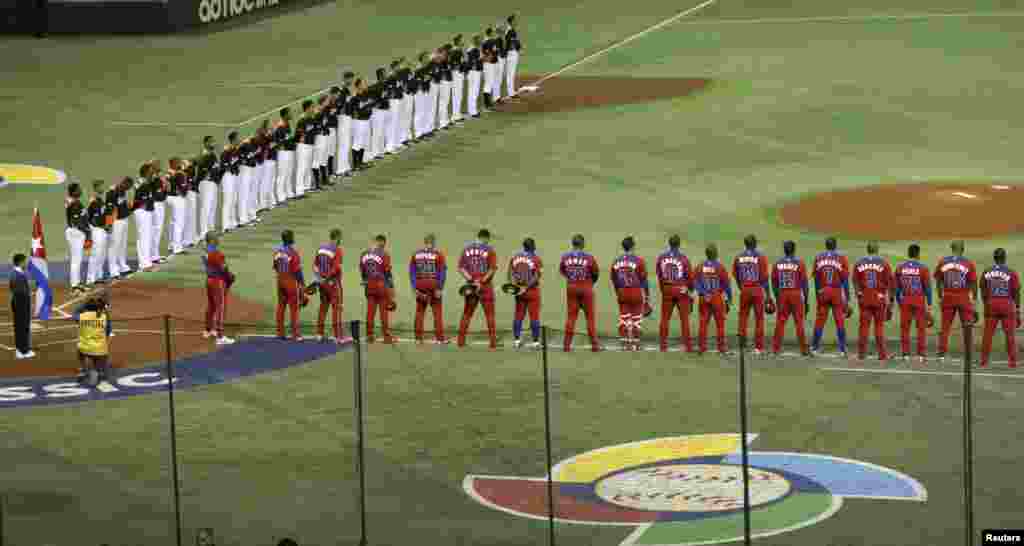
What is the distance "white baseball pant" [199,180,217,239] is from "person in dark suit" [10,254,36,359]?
23.0ft

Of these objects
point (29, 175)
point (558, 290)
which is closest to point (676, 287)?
point (558, 290)

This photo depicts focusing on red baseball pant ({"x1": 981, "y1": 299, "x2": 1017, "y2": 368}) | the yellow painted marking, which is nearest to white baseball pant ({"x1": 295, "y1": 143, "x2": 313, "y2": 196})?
red baseball pant ({"x1": 981, "y1": 299, "x2": 1017, "y2": 368})

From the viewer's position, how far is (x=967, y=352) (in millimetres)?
18891

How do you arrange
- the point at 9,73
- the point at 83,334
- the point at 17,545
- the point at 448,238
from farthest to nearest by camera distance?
1. the point at 9,73
2. the point at 448,238
3. the point at 83,334
4. the point at 17,545

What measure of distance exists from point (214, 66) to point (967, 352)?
127ft

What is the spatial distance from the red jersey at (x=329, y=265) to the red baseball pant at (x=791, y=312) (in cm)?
621

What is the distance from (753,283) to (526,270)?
314 centimetres

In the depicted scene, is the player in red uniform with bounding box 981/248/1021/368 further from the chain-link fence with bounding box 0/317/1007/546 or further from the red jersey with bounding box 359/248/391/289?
the red jersey with bounding box 359/248/391/289

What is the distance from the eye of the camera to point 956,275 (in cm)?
2817

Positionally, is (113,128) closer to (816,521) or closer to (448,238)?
(448,238)

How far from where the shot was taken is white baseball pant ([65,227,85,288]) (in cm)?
3325

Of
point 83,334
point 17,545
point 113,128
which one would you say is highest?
point 113,128

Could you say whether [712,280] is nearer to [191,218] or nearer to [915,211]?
[915,211]

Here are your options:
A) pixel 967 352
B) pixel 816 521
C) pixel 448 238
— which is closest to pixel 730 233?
pixel 448 238
